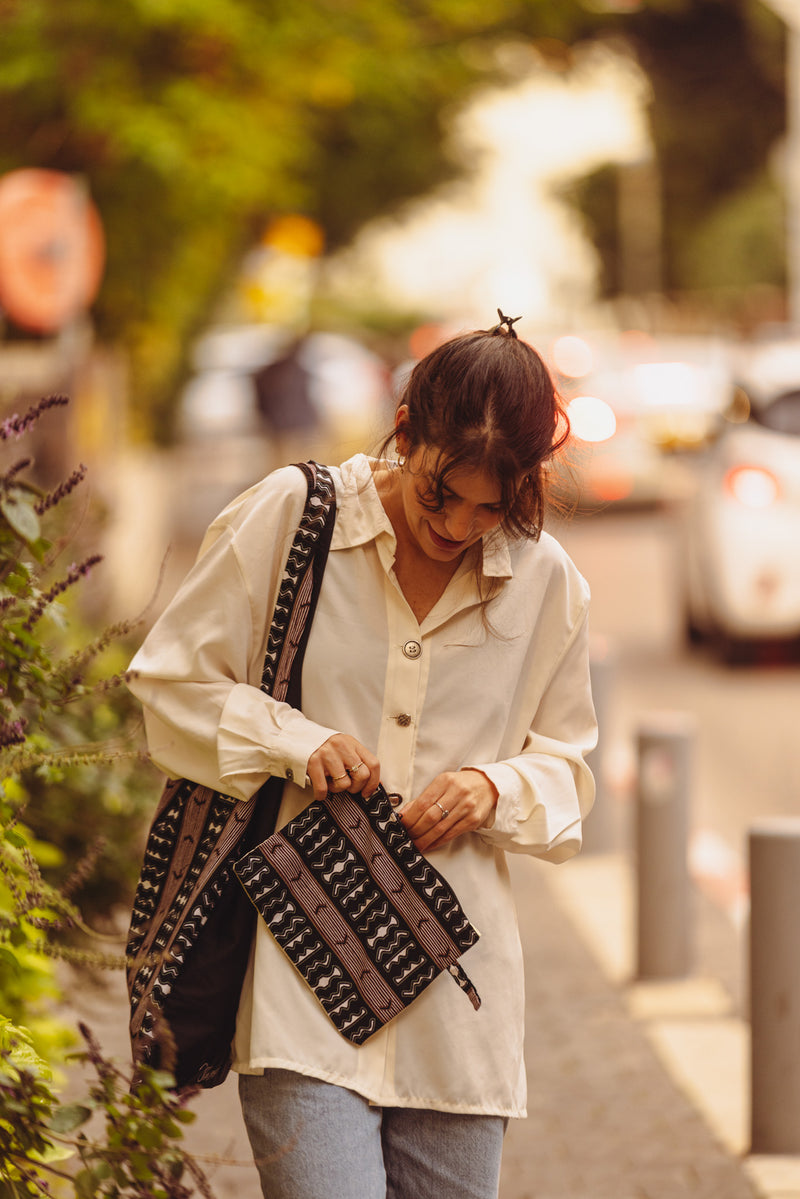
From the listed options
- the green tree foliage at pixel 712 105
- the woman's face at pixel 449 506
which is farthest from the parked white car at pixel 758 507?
the green tree foliage at pixel 712 105

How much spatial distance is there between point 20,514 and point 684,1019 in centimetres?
402

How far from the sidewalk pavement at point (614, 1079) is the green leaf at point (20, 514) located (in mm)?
1566

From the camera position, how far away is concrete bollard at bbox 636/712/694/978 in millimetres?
6008

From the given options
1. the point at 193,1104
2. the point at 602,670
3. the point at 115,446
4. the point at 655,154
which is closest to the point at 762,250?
the point at 655,154

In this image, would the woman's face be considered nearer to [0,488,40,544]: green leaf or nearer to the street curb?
[0,488,40,544]: green leaf

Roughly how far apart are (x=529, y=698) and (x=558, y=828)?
7.4 inches

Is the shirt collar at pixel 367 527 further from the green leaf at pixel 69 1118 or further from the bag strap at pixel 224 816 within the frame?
the green leaf at pixel 69 1118

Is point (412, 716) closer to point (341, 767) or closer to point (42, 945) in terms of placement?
point (341, 767)

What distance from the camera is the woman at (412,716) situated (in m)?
2.44

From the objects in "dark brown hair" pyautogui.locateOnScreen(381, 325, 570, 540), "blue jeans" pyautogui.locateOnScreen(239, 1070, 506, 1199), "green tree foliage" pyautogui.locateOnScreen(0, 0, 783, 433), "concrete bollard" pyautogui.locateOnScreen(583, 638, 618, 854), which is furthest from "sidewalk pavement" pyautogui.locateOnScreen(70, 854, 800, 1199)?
"green tree foliage" pyautogui.locateOnScreen(0, 0, 783, 433)

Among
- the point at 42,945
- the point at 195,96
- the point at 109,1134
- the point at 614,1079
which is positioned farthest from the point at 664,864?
the point at 195,96

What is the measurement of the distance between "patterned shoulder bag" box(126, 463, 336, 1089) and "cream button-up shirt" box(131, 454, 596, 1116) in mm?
25

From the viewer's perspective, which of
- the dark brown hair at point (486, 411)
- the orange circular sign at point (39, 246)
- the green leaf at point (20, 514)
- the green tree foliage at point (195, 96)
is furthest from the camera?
the green tree foliage at point (195, 96)

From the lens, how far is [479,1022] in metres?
2.54
